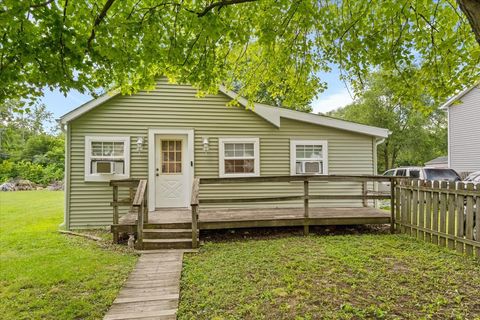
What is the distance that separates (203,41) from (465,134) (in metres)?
16.8

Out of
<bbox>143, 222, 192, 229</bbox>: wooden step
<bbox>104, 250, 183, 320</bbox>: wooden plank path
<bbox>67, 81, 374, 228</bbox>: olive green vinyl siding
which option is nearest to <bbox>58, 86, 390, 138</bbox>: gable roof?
<bbox>67, 81, 374, 228</bbox>: olive green vinyl siding

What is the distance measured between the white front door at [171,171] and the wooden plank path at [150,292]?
9.38 ft

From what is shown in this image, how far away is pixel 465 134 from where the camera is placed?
15.5 m

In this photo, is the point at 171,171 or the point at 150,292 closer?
the point at 150,292

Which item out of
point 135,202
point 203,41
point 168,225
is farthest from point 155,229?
point 203,41

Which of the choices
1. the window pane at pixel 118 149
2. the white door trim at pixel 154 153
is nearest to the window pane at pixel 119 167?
the window pane at pixel 118 149

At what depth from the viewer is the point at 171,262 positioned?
4.45 m

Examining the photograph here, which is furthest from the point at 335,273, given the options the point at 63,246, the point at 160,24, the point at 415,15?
the point at 63,246

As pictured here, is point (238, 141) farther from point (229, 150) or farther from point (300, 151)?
point (300, 151)

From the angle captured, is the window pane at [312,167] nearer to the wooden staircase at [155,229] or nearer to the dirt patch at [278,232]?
the dirt patch at [278,232]

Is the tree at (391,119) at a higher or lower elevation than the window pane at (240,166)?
higher

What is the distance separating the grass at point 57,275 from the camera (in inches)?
120

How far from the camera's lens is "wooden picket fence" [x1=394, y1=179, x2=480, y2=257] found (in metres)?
4.45

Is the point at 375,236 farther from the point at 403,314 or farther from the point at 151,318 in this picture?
the point at 151,318
